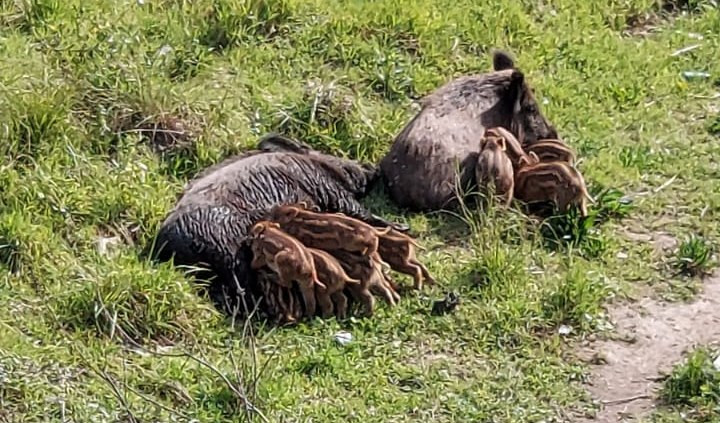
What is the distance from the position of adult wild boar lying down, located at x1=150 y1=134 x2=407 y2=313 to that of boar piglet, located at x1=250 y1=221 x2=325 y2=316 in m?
0.15

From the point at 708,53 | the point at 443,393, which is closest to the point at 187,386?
the point at 443,393

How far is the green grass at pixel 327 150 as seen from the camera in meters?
6.38

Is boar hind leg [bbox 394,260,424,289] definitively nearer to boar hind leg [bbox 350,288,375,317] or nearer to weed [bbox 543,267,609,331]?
boar hind leg [bbox 350,288,375,317]

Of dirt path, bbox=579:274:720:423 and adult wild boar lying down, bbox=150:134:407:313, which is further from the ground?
adult wild boar lying down, bbox=150:134:407:313

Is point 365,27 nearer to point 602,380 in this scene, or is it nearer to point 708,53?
point 708,53

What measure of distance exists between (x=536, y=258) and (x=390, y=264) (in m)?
0.85

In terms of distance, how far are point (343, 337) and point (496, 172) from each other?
147 centimetres

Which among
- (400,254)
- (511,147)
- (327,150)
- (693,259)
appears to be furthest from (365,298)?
(693,259)

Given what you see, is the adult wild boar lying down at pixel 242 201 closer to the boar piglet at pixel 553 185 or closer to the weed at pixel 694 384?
the boar piglet at pixel 553 185

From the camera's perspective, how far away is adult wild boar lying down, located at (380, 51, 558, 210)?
7.96 metres

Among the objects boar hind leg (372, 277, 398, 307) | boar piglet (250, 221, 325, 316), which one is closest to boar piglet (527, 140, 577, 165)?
boar hind leg (372, 277, 398, 307)

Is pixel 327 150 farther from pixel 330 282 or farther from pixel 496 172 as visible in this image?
pixel 330 282

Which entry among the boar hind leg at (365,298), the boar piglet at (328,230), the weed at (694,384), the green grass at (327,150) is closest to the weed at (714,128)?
the green grass at (327,150)

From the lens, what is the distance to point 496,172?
7.74 meters
